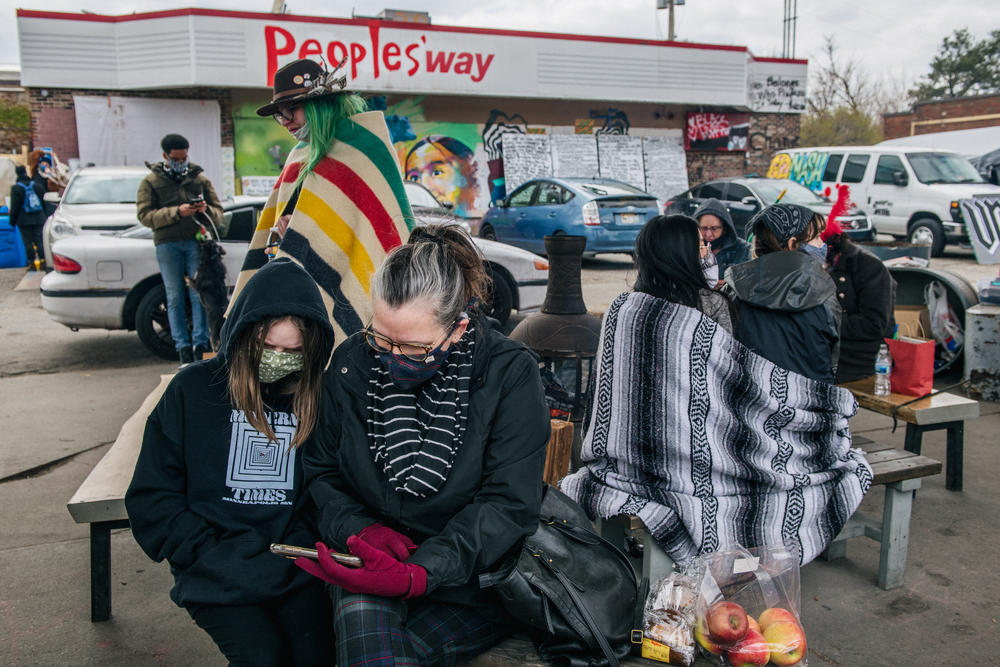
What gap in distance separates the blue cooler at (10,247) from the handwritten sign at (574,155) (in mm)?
11536

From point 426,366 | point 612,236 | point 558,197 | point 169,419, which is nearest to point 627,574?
point 426,366

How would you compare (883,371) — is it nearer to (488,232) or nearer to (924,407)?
(924,407)

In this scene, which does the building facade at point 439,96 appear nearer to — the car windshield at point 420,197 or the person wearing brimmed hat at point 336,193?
the car windshield at point 420,197

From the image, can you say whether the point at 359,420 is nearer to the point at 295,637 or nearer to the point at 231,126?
the point at 295,637

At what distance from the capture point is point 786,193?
14703 millimetres

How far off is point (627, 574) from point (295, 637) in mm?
947

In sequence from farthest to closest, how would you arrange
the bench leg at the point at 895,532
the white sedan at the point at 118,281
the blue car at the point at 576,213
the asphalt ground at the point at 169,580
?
the blue car at the point at 576,213 → the white sedan at the point at 118,281 → the bench leg at the point at 895,532 → the asphalt ground at the point at 169,580

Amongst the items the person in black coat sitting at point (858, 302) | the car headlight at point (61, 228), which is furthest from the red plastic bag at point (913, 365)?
the car headlight at point (61, 228)

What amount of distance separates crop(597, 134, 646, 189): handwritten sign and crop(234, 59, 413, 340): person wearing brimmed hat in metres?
17.6

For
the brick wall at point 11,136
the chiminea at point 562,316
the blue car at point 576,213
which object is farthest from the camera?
the brick wall at point 11,136

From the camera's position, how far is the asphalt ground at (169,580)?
3047mm

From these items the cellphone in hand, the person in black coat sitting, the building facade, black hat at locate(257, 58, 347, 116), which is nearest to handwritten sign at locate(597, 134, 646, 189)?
the building facade

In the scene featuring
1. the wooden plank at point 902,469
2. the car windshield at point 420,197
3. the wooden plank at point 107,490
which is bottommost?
the wooden plank at point 902,469

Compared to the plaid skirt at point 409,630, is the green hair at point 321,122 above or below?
above
